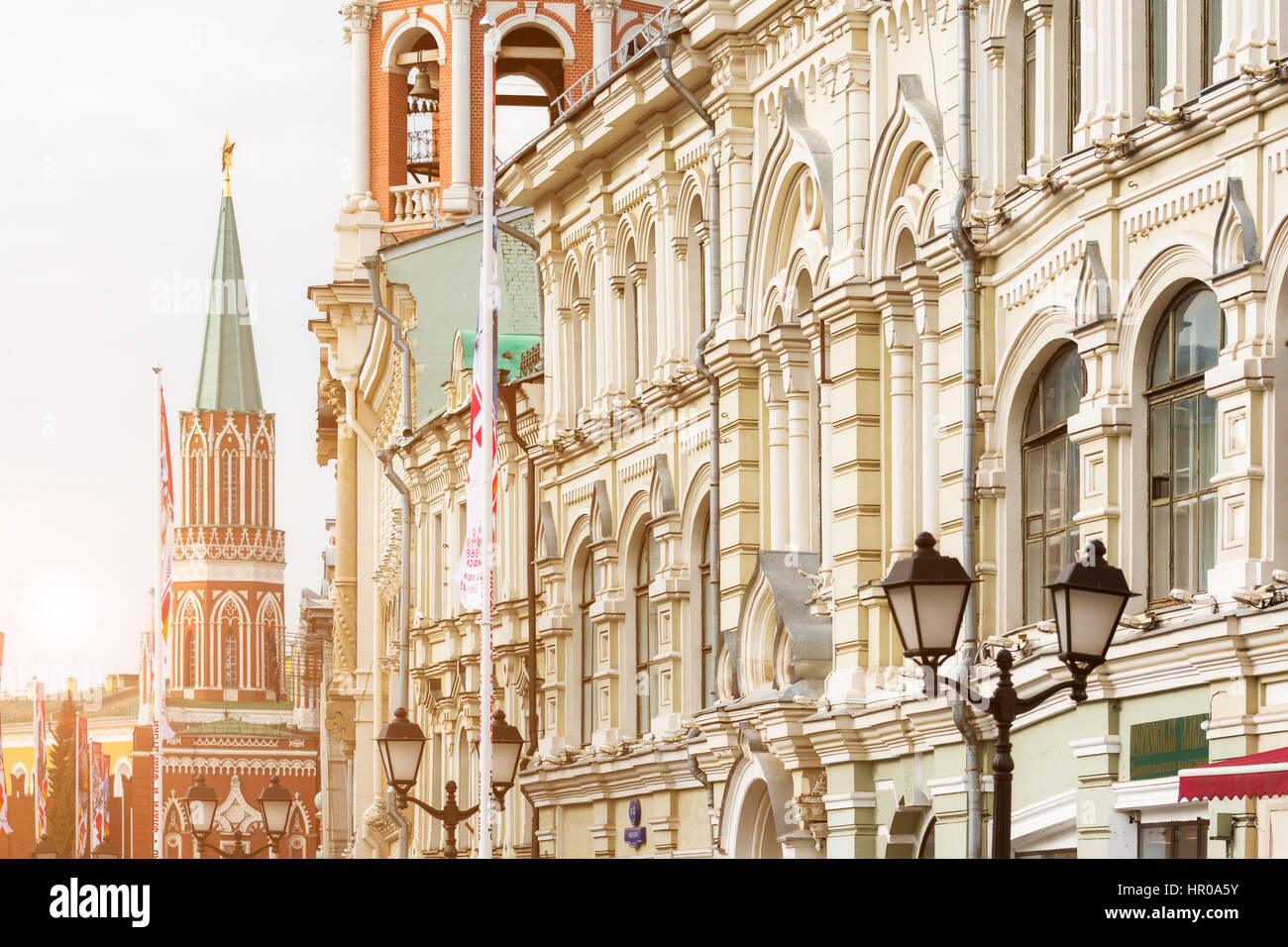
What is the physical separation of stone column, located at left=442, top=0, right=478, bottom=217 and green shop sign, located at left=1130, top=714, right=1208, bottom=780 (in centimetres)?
3396

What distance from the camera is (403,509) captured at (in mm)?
41781

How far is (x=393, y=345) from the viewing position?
44406mm

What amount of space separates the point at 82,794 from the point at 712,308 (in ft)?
312

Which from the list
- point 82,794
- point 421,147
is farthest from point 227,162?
point 421,147

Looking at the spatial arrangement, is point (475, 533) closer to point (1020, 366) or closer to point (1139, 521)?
point (1020, 366)

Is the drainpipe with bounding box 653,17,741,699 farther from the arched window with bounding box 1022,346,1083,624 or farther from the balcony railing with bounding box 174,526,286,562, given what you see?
the balcony railing with bounding box 174,526,286,562

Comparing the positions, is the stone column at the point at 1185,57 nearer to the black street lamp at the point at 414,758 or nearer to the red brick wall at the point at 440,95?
the black street lamp at the point at 414,758

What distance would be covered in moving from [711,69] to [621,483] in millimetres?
5389

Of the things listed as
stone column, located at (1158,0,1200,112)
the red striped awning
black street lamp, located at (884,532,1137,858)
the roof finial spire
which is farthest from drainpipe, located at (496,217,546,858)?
the roof finial spire

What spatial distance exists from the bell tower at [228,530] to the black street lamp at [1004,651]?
443 feet

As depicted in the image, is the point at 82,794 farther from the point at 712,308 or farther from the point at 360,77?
the point at 712,308

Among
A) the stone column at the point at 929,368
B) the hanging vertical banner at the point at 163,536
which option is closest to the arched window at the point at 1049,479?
the stone column at the point at 929,368
